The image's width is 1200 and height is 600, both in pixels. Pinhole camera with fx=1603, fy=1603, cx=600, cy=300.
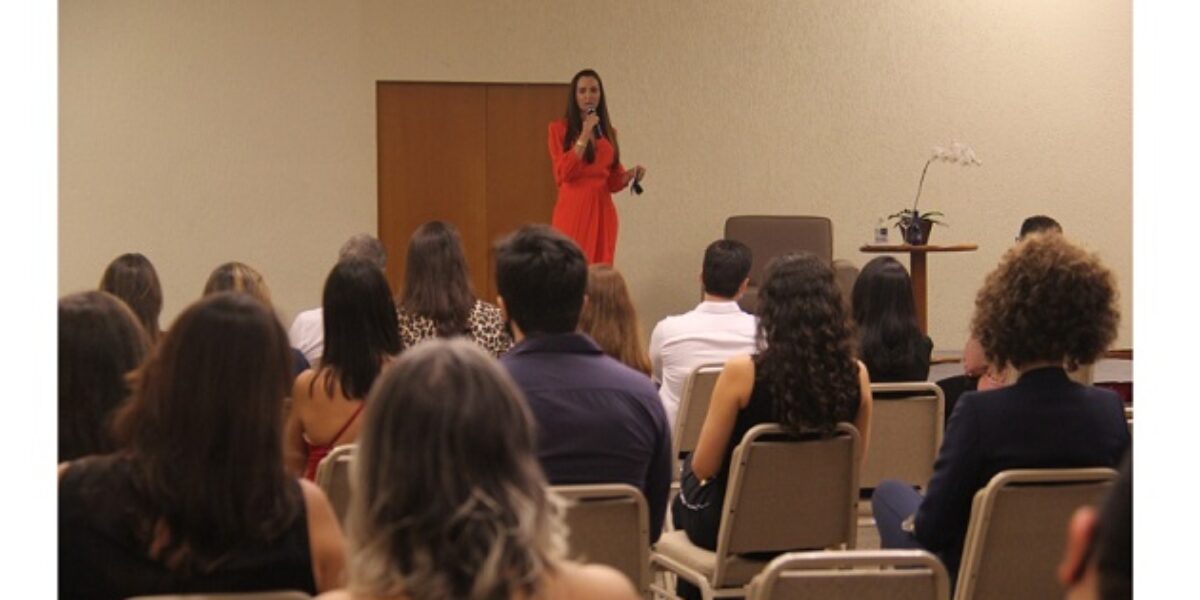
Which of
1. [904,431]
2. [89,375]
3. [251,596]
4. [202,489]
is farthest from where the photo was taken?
[904,431]

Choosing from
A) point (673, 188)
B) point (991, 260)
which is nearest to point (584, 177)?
point (673, 188)

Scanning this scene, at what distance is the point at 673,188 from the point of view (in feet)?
37.0

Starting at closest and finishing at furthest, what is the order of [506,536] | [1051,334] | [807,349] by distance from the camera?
[506,536]
[1051,334]
[807,349]

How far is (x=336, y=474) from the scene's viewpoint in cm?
338

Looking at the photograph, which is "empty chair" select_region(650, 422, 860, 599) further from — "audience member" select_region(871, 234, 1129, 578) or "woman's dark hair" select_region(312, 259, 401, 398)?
"woman's dark hair" select_region(312, 259, 401, 398)

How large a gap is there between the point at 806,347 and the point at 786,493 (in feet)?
1.16

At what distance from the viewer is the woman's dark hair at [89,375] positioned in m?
2.78

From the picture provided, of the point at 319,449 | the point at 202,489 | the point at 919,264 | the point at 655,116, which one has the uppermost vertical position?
the point at 655,116

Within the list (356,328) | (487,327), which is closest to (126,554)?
(356,328)

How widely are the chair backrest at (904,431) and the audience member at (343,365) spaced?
1483 mm

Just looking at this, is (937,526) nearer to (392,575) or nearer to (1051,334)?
(1051,334)

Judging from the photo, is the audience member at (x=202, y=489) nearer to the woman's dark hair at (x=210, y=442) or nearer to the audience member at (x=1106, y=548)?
the woman's dark hair at (x=210, y=442)

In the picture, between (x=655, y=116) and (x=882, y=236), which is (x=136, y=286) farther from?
(x=655, y=116)

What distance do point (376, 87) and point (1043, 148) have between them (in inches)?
192
